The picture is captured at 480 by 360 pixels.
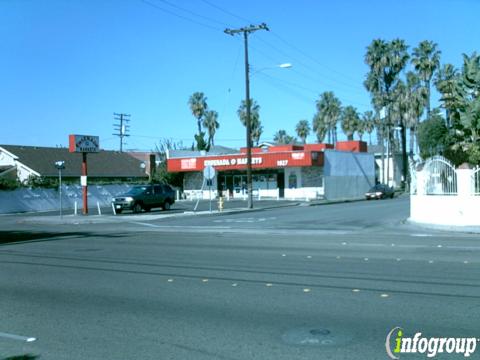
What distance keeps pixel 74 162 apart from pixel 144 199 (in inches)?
927

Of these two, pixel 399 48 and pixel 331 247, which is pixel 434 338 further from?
pixel 399 48

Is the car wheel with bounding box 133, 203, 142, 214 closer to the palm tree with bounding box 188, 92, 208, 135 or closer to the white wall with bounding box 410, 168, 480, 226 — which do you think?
the white wall with bounding box 410, 168, 480, 226

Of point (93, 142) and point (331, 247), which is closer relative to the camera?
point (331, 247)

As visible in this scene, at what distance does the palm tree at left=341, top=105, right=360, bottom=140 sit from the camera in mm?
74125

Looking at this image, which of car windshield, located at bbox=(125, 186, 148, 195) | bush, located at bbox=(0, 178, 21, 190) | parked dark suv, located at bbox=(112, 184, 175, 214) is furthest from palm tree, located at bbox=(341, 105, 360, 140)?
bush, located at bbox=(0, 178, 21, 190)

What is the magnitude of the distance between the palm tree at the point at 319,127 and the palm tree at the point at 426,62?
65.8ft

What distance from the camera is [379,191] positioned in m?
50.3

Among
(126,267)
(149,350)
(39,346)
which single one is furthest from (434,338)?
(126,267)

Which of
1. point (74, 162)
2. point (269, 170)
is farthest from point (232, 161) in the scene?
point (74, 162)

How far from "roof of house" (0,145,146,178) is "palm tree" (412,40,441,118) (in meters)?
32.6

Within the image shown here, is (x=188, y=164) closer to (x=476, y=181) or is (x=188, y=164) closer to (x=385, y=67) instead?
(x=385, y=67)

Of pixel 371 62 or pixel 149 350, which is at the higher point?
pixel 371 62

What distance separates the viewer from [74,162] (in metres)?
57.5

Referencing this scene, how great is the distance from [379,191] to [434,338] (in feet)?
149
